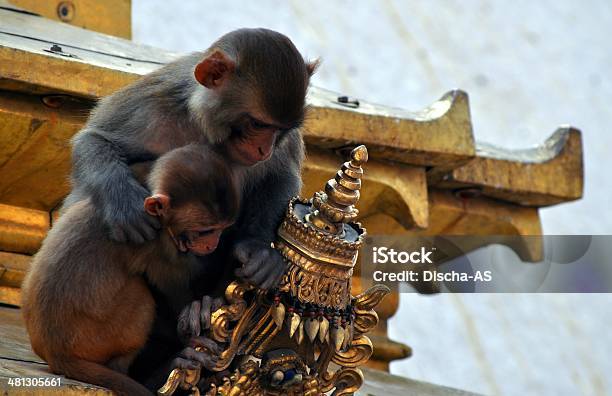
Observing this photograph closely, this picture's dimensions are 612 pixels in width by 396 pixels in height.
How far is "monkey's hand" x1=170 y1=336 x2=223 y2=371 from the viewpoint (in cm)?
491

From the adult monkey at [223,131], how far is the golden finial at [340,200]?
0.63 feet

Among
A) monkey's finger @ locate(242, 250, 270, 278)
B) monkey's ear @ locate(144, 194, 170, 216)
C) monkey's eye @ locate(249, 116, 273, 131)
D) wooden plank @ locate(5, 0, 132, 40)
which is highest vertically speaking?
wooden plank @ locate(5, 0, 132, 40)

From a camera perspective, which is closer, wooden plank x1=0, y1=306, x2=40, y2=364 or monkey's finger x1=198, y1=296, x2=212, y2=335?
monkey's finger x1=198, y1=296, x2=212, y2=335

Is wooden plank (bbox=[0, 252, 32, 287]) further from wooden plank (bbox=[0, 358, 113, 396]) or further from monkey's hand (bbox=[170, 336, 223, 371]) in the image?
monkey's hand (bbox=[170, 336, 223, 371])

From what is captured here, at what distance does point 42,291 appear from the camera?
190 inches

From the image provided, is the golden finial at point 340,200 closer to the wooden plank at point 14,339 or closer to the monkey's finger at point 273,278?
the monkey's finger at point 273,278

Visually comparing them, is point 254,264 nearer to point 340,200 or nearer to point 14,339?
point 340,200

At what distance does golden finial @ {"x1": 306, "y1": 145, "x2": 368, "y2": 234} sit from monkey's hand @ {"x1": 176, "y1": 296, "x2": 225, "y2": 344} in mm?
417

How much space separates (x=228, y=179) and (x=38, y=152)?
206 cm

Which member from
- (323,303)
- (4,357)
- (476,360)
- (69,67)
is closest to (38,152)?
(69,67)

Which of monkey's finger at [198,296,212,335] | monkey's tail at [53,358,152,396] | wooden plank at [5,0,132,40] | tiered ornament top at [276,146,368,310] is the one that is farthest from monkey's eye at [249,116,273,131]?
wooden plank at [5,0,132,40]

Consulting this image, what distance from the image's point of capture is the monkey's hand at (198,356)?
4914 millimetres

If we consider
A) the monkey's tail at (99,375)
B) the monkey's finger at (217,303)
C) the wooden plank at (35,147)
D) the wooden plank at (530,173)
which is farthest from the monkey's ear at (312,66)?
the wooden plank at (530,173)

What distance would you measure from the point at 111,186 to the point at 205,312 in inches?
21.1
